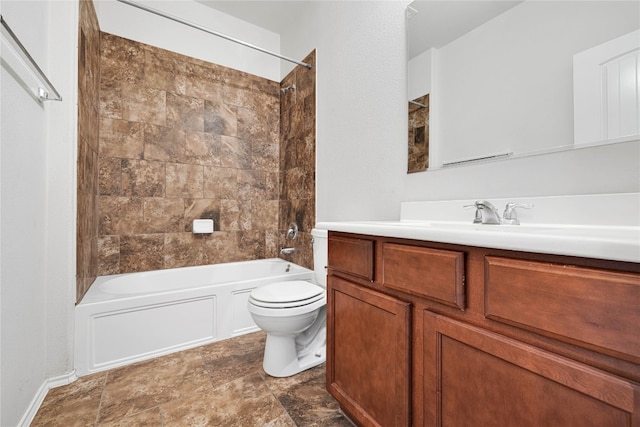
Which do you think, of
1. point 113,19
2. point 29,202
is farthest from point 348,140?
point 113,19

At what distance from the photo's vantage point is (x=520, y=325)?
1.94 feet

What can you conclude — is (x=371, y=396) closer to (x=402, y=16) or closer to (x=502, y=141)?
(x=502, y=141)

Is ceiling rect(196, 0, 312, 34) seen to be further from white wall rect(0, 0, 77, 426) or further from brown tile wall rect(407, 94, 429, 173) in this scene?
brown tile wall rect(407, 94, 429, 173)

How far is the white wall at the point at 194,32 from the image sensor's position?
224cm

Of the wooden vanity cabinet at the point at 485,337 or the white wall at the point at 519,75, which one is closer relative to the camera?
the wooden vanity cabinet at the point at 485,337

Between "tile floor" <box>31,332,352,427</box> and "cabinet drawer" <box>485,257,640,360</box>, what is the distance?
999mm

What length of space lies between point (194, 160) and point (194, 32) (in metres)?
1.16

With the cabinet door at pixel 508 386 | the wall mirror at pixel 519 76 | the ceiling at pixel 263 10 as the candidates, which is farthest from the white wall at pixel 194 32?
the cabinet door at pixel 508 386

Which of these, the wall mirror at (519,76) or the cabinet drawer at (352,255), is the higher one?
the wall mirror at (519,76)

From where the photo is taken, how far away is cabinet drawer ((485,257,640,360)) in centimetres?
46

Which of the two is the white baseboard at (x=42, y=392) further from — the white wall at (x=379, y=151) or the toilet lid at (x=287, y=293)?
the white wall at (x=379, y=151)

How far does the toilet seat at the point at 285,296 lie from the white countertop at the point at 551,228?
0.53 m

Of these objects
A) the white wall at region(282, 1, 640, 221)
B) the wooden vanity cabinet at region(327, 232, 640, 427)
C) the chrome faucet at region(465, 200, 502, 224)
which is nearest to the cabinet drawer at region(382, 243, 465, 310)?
the wooden vanity cabinet at region(327, 232, 640, 427)

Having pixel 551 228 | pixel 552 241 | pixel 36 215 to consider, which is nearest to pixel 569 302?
pixel 552 241
